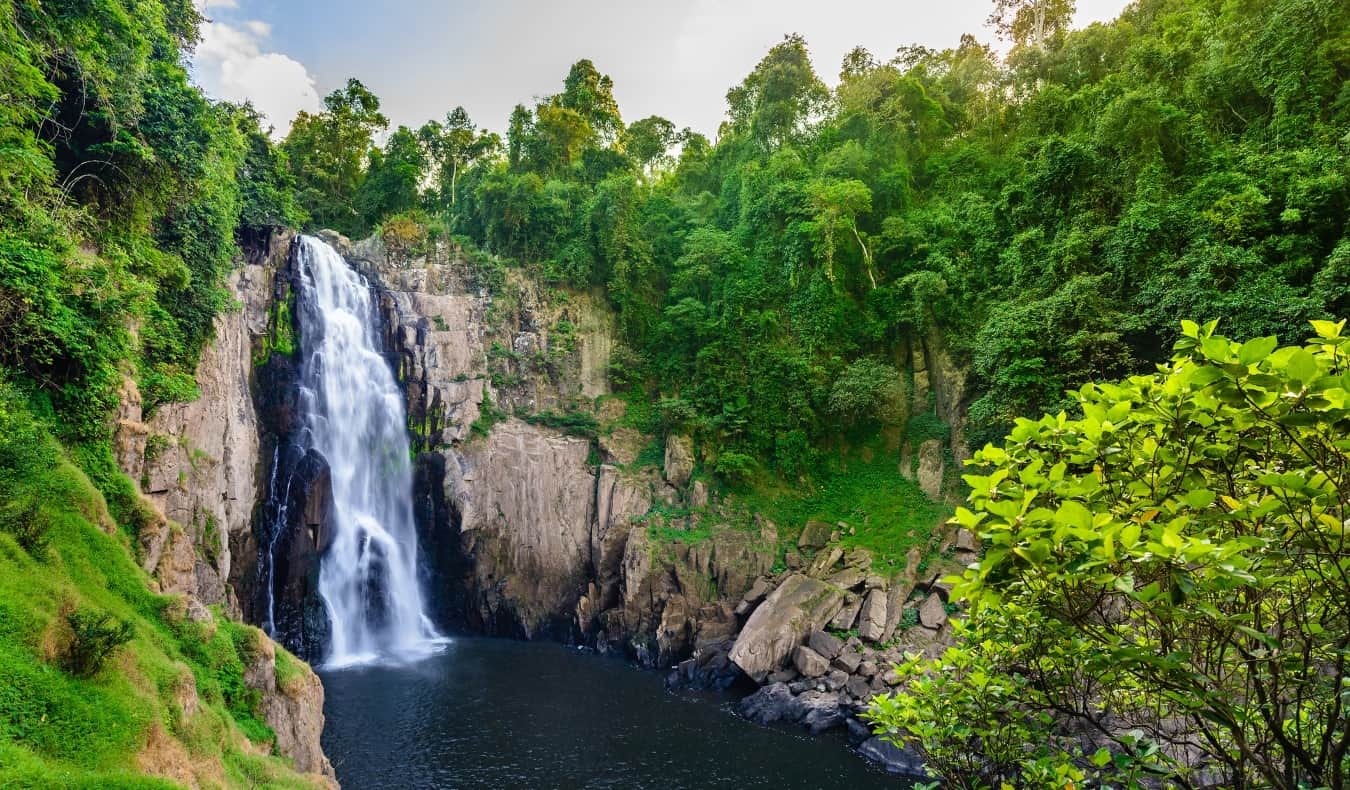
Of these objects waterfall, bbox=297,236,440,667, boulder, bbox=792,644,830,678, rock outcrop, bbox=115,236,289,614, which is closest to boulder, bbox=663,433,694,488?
boulder, bbox=792,644,830,678

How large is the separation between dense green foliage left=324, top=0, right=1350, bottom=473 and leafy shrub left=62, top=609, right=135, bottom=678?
1902cm

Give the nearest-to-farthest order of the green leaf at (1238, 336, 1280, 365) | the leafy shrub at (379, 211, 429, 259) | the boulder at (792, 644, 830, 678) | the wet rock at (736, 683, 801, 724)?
the green leaf at (1238, 336, 1280, 365) < the wet rock at (736, 683, 801, 724) < the boulder at (792, 644, 830, 678) < the leafy shrub at (379, 211, 429, 259)

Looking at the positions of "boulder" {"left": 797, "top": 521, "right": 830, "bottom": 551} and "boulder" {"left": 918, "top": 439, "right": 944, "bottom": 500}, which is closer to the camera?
"boulder" {"left": 918, "top": 439, "right": 944, "bottom": 500}

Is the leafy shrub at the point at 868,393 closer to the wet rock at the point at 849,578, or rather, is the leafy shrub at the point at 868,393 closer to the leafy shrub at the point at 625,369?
the wet rock at the point at 849,578

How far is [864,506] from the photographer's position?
74.3ft

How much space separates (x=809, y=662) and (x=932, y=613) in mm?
3832

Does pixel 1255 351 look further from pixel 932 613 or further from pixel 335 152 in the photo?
pixel 335 152

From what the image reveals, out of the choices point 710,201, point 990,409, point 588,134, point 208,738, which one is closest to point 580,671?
point 208,738

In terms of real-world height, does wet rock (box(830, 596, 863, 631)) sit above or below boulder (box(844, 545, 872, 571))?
below

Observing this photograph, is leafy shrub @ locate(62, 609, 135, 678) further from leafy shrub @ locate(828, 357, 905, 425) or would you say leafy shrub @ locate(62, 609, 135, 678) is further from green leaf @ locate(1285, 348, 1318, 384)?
leafy shrub @ locate(828, 357, 905, 425)

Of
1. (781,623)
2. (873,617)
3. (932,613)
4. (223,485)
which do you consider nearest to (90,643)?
(223,485)

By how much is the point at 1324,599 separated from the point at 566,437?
25.2 meters

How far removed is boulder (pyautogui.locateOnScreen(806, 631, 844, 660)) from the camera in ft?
57.5

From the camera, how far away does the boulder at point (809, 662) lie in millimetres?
17125
